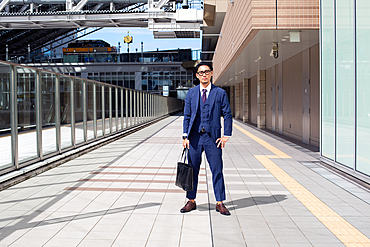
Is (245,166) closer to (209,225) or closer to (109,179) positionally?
(109,179)

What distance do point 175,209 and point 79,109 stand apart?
5.58 m

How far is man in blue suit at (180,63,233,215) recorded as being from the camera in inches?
160

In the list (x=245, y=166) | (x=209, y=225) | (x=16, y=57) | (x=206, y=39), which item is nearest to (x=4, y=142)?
(x=209, y=225)

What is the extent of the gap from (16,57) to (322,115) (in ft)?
156

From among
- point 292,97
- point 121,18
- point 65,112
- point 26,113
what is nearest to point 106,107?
point 65,112

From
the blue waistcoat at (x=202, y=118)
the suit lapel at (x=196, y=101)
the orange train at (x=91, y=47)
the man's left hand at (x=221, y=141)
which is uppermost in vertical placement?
the orange train at (x=91, y=47)

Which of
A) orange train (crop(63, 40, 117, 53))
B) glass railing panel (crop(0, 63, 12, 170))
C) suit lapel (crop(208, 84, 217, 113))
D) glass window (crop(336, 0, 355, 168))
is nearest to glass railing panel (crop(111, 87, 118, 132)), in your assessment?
glass railing panel (crop(0, 63, 12, 170))

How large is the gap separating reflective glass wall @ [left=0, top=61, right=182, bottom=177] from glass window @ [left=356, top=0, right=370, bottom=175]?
525 centimetres

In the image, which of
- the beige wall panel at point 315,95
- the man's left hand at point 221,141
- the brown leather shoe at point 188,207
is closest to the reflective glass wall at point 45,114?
the brown leather shoe at point 188,207

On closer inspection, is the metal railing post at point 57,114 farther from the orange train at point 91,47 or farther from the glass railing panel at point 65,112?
the orange train at point 91,47

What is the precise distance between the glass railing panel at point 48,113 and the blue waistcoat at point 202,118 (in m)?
3.97

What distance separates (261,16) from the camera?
25.3ft

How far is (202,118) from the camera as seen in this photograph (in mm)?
4090

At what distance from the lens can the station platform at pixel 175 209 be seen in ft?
11.1
